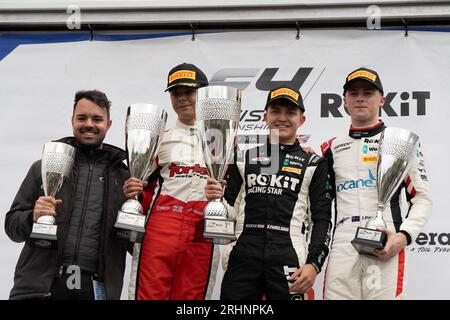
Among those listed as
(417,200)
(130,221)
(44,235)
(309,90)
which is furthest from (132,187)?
(309,90)

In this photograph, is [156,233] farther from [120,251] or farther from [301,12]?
[301,12]

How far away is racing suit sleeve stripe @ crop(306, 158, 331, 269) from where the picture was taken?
8.70ft

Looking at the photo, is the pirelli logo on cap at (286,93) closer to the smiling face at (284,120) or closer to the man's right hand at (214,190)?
the smiling face at (284,120)

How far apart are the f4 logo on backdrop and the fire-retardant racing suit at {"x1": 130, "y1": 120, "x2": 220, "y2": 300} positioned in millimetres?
736

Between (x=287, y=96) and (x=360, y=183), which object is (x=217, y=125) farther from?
(x=360, y=183)

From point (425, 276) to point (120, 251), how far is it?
158cm

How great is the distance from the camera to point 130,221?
Result: 8.46 ft

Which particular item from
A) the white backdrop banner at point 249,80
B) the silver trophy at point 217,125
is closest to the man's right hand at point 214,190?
the silver trophy at point 217,125

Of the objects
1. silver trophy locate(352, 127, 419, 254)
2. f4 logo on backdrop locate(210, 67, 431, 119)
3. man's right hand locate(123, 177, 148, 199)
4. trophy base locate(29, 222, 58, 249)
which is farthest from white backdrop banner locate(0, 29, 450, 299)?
trophy base locate(29, 222, 58, 249)
